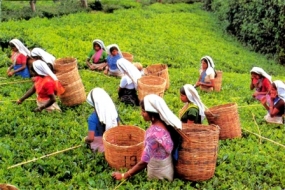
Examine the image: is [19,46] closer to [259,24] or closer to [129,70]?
[129,70]

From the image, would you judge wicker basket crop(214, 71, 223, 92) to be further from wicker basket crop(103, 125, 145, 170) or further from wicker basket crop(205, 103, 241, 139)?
wicker basket crop(103, 125, 145, 170)

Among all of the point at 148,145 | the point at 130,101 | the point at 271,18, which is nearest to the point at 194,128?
the point at 148,145

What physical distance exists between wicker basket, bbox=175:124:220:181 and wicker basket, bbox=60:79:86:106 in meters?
3.29

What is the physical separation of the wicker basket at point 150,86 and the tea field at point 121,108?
1.31 feet

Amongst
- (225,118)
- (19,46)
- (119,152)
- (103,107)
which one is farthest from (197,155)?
(19,46)

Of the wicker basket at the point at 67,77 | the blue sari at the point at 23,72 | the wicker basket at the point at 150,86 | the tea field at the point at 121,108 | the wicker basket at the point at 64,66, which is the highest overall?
the wicker basket at the point at 67,77

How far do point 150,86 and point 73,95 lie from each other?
1.51 metres

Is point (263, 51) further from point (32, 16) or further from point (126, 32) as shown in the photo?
point (32, 16)

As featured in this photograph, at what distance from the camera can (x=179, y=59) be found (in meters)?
14.5

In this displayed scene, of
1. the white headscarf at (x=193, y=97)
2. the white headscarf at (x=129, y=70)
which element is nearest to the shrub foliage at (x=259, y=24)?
the white headscarf at (x=129, y=70)

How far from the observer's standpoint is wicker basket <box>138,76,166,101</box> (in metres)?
8.85

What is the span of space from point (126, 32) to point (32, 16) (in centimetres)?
365

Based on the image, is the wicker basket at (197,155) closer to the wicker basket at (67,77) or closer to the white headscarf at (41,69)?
the white headscarf at (41,69)

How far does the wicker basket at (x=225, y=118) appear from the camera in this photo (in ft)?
24.2
